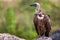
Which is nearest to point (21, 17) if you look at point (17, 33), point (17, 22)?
point (17, 22)

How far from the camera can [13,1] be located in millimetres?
16219

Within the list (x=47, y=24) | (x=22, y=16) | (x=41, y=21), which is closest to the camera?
(x=41, y=21)

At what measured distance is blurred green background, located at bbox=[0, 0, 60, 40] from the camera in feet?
46.5

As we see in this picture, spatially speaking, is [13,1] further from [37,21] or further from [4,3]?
[37,21]

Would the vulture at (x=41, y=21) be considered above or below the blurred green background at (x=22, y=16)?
above

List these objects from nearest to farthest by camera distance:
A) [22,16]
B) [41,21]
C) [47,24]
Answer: [41,21], [47,24], [22,16]

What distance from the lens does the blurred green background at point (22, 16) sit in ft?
46.5

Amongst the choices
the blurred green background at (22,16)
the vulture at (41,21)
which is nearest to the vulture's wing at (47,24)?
the vulture at (41,21)

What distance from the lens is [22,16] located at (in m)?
15.6

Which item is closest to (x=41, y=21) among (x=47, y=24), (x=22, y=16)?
(x=47, y=24)

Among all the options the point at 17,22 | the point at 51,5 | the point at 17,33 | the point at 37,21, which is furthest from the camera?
the point at 51,5

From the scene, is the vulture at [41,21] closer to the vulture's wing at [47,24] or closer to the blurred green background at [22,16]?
the vulture's wing at [47,24]

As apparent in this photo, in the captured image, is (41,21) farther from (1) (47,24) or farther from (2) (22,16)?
(2) (22,16)

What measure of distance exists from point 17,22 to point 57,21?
6.92 feet
